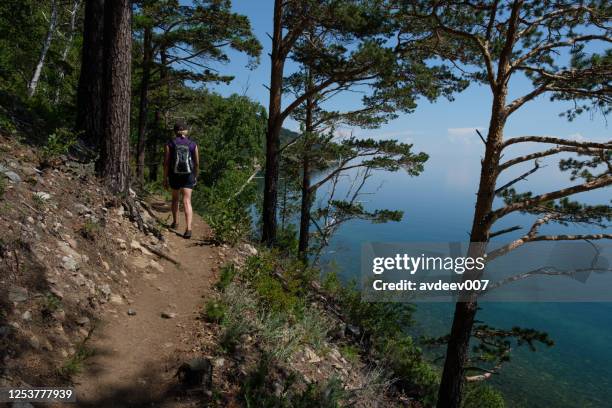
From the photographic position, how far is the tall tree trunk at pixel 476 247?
701cm

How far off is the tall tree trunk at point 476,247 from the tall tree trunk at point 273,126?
5.64 meters

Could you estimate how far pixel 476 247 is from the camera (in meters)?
7.27

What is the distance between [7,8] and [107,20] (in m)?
15.6

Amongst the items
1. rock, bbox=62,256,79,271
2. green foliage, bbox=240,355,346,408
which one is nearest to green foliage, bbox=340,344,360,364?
green foliage, bbox=240,355,346,408

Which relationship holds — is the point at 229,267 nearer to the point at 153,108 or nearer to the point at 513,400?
the point at 153,108

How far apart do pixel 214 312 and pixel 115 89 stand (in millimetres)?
4360

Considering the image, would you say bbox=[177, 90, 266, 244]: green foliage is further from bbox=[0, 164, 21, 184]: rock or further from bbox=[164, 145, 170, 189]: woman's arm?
bbox=[0, 164, 21, 184]: rock

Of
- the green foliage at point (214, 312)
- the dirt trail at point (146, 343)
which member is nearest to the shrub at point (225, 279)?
the dirt trail at point (146, 343)

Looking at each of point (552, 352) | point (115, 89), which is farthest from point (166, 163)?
point (552, 352)

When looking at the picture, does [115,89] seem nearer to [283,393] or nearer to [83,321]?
[83,321]

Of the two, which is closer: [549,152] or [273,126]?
[549,152]

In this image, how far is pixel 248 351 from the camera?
15.1 feet

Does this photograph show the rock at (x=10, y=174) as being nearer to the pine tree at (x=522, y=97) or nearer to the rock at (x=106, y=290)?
the rock at (x=106, y=290)

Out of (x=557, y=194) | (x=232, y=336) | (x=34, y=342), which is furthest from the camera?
(x=557, y=194)
